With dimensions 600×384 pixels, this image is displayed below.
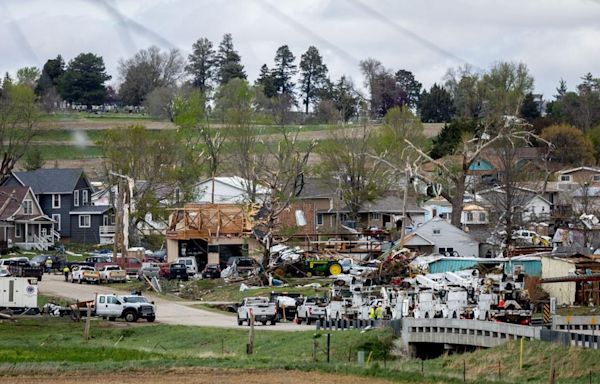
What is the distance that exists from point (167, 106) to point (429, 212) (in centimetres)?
4827

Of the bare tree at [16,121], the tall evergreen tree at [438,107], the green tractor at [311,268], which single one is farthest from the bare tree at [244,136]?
the tall evergreen tree at [438,107]

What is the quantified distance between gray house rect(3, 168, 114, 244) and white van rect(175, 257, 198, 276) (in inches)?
1087

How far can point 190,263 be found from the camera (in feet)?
260

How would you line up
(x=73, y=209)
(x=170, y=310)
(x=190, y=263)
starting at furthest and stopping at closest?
→ (x=73, y=209)
(x=190, y=263)
(x=170, y=310)

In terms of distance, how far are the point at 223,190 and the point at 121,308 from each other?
172ft

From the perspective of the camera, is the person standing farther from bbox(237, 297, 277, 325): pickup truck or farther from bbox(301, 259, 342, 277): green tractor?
bbox(237, 297, 277, 325): pickup truck

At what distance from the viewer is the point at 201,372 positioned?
36.0 meters

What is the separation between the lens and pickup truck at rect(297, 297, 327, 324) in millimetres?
54341

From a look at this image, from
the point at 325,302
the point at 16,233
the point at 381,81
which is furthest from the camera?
the point at 381,81

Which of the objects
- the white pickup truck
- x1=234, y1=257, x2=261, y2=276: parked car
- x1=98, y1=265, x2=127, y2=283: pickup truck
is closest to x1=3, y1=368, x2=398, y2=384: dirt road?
the white pickup truck

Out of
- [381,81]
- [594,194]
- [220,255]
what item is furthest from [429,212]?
[381,81]

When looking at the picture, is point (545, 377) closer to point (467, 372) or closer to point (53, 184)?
point (467, 372)

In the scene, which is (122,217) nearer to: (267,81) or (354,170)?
(354,170)

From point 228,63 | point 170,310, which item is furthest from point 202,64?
point 170,310
